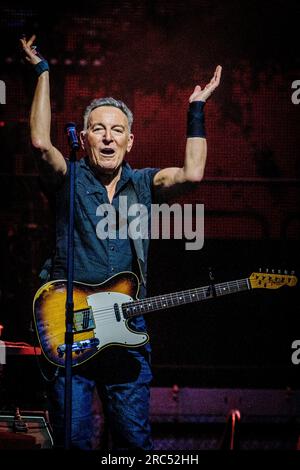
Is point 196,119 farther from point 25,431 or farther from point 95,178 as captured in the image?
point 25,431

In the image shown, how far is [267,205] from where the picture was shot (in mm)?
5348

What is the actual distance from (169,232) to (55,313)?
56.5 inches

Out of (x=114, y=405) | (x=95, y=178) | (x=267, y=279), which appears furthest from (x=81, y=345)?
(x=267, y=279)

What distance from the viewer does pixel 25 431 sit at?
416 centimetres

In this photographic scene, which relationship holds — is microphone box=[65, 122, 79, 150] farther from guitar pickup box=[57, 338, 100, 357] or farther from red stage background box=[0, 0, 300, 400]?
red stage background box=[0, 0, 300, 400]

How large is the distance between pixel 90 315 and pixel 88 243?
400 mm

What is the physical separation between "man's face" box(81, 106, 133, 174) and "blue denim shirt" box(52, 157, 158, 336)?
4.5 inches

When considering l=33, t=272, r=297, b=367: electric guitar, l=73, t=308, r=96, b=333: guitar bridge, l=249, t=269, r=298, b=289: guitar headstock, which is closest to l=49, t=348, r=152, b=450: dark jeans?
l=33, t=272, r=297, b=367: electric guitar

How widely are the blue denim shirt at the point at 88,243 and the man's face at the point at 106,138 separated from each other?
113 mm

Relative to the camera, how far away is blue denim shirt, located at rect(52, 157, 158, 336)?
406 cm

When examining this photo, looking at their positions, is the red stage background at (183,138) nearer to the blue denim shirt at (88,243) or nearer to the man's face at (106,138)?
the man's face at (106,138)

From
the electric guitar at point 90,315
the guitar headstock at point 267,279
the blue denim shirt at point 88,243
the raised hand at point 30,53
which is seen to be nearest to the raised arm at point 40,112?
the raised hand at point 30,53
